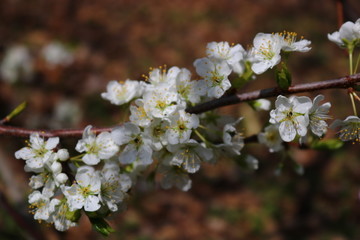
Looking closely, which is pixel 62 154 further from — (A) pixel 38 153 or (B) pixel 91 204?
(B) pixel 91 204

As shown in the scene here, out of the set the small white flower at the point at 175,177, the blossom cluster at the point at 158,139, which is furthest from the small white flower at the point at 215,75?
→ the small white flower at the point at 175,177

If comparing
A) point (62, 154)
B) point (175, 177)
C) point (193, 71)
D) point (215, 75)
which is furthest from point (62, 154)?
point (193, 71)

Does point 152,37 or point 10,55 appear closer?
point 10,55

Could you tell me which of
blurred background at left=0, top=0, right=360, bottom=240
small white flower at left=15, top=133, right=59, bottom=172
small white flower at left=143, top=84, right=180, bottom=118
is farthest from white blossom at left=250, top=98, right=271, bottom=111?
blurred background at left=0, top=0, right=360, bottom=240

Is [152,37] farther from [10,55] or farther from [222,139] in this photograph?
[222,139]

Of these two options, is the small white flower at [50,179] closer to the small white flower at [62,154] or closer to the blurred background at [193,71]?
the small white flower at [62,154]

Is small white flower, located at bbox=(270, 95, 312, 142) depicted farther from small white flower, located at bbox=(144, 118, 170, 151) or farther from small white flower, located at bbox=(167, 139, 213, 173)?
small white flower, located at bbox=(144, 118, 170, 151)

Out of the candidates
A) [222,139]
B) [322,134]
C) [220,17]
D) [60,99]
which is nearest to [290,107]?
[322,134]
